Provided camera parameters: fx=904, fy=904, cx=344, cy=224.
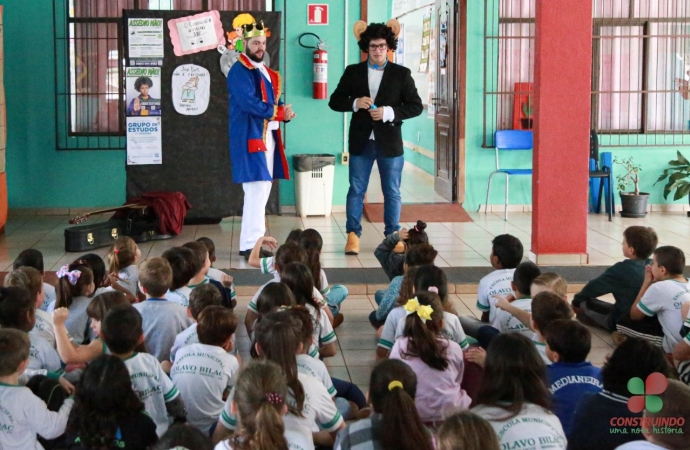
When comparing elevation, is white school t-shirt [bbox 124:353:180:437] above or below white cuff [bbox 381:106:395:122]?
below

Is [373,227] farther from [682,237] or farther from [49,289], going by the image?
[49,289]

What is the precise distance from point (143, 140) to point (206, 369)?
5473mm

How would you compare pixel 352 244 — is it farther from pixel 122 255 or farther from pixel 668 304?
pixel 668 304

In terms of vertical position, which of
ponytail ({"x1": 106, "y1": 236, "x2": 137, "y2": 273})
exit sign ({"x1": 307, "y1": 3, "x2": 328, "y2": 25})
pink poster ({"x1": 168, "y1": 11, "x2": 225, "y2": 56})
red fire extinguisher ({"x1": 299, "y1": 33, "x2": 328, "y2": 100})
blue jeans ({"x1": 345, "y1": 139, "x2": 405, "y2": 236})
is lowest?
ponytail ({"x1": 106, "y1": 236, "x2": 137, "y2": 273})

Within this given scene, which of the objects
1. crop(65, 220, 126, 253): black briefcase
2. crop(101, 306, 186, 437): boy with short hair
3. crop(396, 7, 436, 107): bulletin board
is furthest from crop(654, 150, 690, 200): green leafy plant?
crop(101, 306, 186, 437): boy with short hair

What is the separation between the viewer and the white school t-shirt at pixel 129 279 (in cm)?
457

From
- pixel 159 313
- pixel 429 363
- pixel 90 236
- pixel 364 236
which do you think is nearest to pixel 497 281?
pixel 429 363

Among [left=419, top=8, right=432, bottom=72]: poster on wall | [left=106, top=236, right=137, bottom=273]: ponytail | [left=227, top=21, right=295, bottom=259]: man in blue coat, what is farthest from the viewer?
[left=419, top=8, right=432, bottom=72]: poster on wall

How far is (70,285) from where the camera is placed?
3955mm

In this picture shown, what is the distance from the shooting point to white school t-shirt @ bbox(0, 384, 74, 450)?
2.80 metres

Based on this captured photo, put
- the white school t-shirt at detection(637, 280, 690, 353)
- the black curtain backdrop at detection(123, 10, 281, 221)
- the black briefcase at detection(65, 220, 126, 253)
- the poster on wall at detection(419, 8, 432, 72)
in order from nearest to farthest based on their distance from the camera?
1. the white school t-shirt at detection(637, 280, 690, 353)
2. the black briefcase at detection(65, 220, 126, 253)
3. the black curtain backdrop at detection(123, 10, 281, 221)
4. the poster on wall at detection(419, 8, 432, 72)

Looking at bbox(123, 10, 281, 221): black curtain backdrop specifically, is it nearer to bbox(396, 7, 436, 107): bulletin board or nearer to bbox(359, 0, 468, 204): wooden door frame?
bbox(359, 0, 468, 204): wooden door frame

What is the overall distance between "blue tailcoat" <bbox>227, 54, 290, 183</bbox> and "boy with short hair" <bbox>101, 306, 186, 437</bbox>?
3588 millimetres

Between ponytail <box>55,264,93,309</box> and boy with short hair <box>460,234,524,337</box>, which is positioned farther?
boy with short hair <box>460,234,524,337</box>
